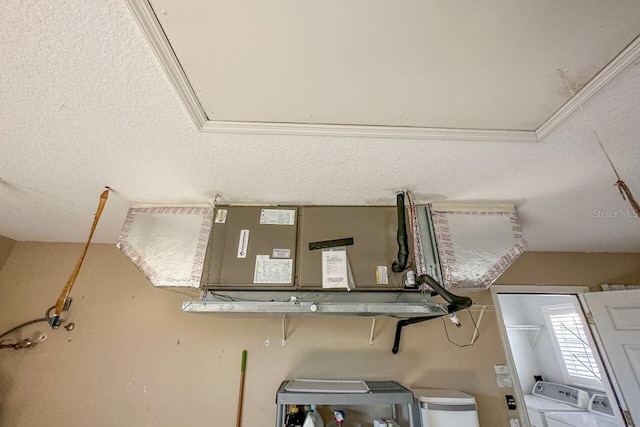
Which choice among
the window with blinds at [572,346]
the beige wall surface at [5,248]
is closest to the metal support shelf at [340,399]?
the beige wall surface at [5,248]

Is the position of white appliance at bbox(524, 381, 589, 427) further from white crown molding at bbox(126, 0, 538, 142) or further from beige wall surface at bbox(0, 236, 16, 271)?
beige wall surface at bbox(0, 236, 16, 271)

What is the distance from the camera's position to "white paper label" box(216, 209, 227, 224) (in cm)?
150

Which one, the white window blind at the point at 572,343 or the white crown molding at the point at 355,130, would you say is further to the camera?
the white window blind at the point at 572,343

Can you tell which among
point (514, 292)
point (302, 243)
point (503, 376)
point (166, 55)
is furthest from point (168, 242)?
point (514, 292)

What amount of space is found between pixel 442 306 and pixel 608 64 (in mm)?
965

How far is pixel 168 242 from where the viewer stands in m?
1.47

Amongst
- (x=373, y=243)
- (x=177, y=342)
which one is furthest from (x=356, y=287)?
(x=177, y=342)

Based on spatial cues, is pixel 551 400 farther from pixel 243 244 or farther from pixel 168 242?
pixel 168 242

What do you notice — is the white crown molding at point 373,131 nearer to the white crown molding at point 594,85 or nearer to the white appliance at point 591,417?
the white crown molding at point 594,85

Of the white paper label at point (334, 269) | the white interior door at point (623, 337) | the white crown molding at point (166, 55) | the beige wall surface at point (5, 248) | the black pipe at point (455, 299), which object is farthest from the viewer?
the beige wall surface at point (5, 248)

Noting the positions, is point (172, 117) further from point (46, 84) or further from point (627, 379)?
point (627, 379)

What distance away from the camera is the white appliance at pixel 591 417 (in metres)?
2.62

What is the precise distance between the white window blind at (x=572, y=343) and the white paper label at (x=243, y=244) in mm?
3731

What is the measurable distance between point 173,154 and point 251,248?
0.57 metres
